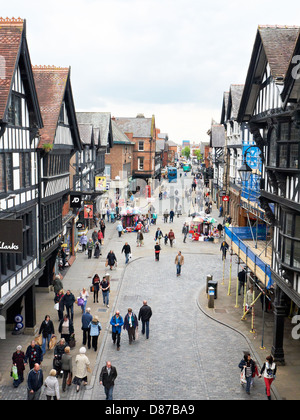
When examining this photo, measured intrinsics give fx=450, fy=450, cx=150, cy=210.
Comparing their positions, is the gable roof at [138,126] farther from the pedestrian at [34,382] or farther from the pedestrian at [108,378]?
the pedestrian at [34,382]

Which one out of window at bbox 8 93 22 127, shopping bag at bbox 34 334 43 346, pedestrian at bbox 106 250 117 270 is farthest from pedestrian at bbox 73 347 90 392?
pedestrian at bbox 106 250 117 270

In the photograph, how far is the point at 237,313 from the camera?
19250 mm

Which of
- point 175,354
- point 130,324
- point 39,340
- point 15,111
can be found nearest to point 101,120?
point 15,111

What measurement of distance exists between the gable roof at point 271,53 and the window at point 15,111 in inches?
317

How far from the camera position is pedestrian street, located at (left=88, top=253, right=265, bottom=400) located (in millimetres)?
12562

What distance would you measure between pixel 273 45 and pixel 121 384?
1142 cm

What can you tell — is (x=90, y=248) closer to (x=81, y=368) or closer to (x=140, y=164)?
(x=81, y=368)

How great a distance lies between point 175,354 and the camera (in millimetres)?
15055

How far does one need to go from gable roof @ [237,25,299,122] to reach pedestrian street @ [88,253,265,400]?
8907 mm

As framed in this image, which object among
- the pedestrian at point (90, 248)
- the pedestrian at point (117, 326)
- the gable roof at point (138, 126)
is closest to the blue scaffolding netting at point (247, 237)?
the pedestrian at point (117, 326)

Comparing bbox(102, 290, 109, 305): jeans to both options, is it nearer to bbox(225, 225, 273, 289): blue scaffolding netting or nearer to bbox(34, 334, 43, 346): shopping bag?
bbox(34, 334, 43, 346): shopping bag

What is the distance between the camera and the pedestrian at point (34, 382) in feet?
37.4

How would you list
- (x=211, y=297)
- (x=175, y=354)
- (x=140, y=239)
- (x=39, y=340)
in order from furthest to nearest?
(x=140, y=239) → (x=211, y=297) → (x=175, y=354) → (x=39, y=340)

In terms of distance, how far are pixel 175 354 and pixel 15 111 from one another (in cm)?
962
